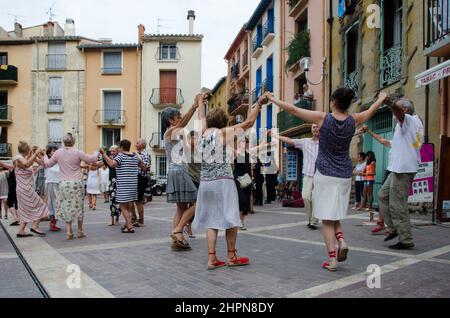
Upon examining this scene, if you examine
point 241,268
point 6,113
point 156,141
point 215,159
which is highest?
point 6,113

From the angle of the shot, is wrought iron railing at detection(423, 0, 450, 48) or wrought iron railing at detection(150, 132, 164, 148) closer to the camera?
wrought iron railing at detection(423, 0, 450, 48)

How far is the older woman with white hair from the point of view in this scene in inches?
292

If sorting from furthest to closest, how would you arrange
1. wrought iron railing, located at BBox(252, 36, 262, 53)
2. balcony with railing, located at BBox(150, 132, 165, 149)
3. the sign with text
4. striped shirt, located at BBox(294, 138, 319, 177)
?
balcony with railing, located at BBox(150, 132, 165, 149) → wrought iron railing, located at BBox(252, 36, 262, 53) → the sign with text → striped shirt, located at BBox(294, 138, 319, 177)

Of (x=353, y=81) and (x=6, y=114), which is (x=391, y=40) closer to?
(x=353, y=81)

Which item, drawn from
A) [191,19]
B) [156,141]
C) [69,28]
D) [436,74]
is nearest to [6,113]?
[69,28]

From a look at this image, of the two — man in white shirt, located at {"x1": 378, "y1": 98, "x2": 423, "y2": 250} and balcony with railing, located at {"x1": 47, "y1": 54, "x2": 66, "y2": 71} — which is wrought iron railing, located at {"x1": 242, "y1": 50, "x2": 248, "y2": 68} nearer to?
balcony with railing, located at {"x1": 47, "y1": 54, "x2": 66, "y2": 71}

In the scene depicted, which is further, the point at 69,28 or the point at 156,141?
the point at 69,28

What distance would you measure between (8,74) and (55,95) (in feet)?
12.0

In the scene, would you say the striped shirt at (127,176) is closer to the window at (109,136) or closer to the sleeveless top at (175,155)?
the sleeveless top at (175,155)

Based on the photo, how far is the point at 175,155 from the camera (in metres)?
6.50

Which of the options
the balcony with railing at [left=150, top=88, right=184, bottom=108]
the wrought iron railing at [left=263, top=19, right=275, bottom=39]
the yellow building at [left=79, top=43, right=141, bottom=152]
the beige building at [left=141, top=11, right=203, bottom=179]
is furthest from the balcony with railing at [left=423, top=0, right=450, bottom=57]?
the yellow building at [left=79, top=43, right=141, bottom=152]

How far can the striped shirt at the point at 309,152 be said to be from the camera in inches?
306

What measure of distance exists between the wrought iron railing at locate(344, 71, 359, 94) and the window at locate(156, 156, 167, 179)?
2117cm
